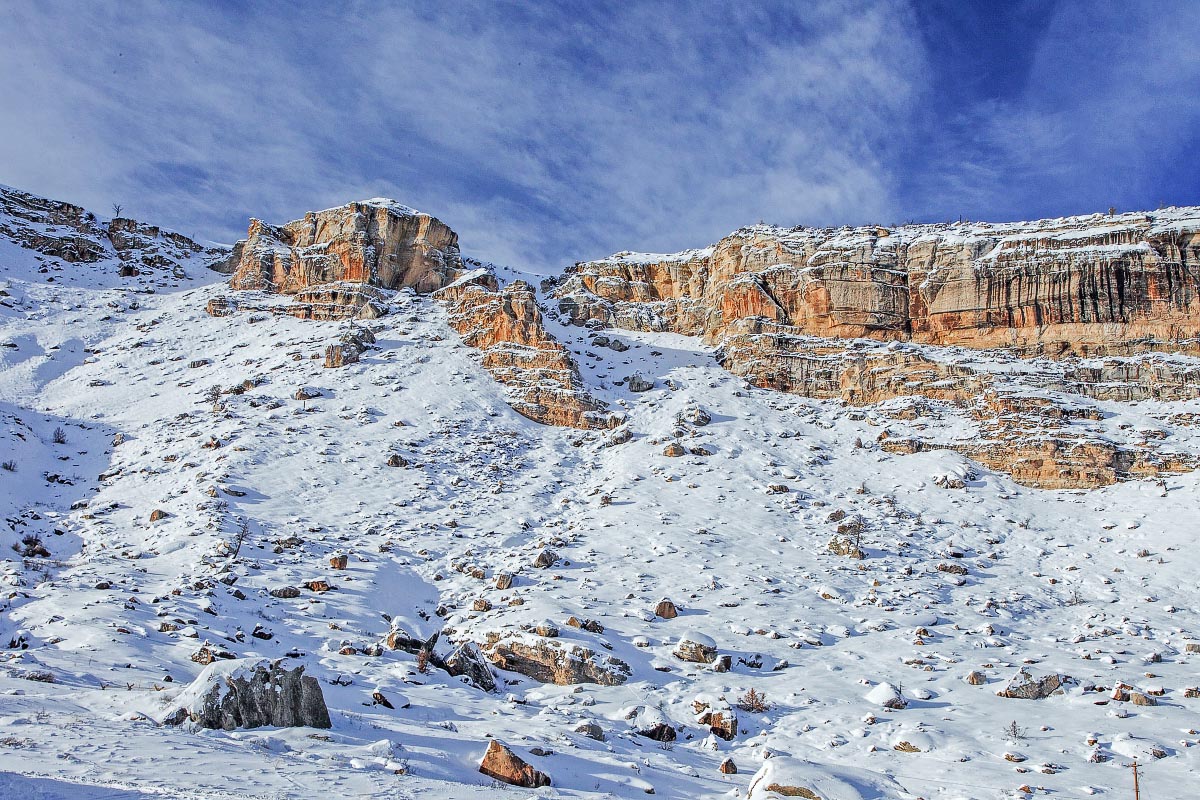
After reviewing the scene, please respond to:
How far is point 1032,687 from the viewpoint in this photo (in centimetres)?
1570

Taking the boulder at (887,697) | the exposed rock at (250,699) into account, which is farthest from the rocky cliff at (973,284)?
the exposed rock at (250,699)

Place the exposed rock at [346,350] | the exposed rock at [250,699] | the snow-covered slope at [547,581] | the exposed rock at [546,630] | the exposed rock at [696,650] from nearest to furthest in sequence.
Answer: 1. the exposed rock at [250,699]
2. the snow-covered slope at [547,581]
3. the exposed rock at [696,650]
4. the exposed rock at [546,630]
5. the exposed rock at [346,350]

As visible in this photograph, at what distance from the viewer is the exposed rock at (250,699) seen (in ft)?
31.6

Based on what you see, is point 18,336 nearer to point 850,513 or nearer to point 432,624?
point 432,624

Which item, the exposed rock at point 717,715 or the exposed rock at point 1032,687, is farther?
the exposed rock at point 1032,687

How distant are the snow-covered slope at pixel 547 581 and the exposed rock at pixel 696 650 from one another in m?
0.36

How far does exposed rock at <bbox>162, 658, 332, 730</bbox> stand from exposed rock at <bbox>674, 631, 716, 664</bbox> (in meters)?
10.1

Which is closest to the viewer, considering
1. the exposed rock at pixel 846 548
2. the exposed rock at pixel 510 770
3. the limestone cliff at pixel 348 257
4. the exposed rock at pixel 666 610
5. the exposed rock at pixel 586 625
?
the exposed rock at pixel 510 770

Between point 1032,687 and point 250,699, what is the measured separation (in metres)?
17.0

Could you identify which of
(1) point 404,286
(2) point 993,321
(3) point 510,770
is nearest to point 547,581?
(3) point 510,770

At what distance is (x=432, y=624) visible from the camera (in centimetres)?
2031

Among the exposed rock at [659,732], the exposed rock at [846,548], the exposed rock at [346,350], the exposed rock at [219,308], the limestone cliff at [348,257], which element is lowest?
the exposed rock at [659,732]

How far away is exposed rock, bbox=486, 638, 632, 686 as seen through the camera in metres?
16.5

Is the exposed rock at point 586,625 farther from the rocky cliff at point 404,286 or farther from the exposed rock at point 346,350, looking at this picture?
the exposed rock at point 346,350
